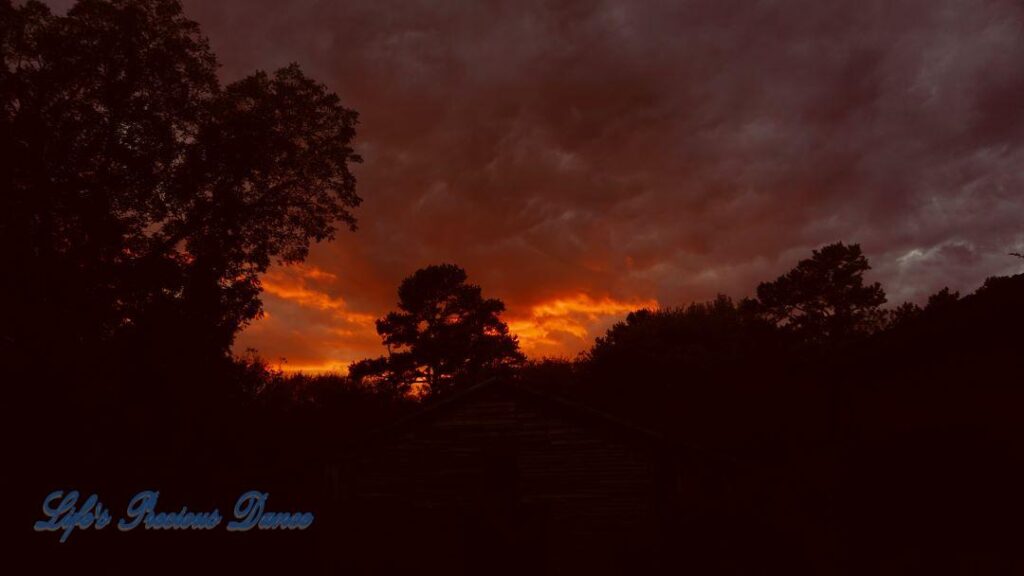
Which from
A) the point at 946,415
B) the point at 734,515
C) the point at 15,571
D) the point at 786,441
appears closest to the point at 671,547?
the point at 734,515

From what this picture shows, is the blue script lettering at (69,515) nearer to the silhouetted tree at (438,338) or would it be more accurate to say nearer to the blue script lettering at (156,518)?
the blue script lettering at (156,518)

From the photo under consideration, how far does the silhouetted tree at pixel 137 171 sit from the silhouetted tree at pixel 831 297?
35.4m

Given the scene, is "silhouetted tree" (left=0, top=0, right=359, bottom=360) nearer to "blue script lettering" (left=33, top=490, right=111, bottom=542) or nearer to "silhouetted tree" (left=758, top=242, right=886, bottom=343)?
"blue script lettering" (left=33, top=490, right=111, bottom=542)

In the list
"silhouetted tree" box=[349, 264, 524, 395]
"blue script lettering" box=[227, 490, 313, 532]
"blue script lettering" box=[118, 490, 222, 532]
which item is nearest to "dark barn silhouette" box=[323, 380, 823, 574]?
"blue script lettering" box=[227, 490, 313, 532]

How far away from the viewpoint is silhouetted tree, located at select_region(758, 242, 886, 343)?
134 ft

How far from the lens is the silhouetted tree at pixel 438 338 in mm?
42844

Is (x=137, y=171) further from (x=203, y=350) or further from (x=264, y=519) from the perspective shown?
(x=264, y=519)

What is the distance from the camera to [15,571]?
15836 millimetres

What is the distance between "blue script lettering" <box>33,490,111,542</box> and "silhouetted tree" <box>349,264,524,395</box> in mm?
25524

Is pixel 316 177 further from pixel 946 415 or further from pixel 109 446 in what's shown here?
pixel 946 415

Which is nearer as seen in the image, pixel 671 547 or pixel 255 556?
pixel 671 547

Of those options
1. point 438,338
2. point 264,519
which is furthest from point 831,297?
point 264,519

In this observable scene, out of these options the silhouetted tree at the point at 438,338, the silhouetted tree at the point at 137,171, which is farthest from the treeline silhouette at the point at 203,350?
the silhouetted tree at the point at 438,338

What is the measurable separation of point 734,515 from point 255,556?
52.1 feet
